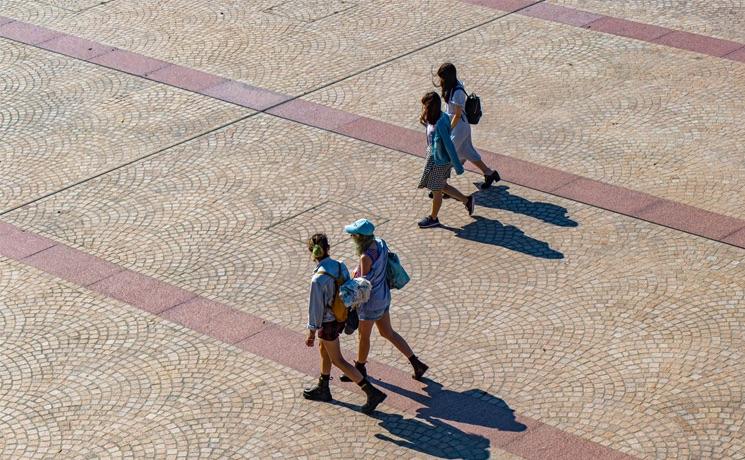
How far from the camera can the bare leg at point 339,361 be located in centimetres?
935

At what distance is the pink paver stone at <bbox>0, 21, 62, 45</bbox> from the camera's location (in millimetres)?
17609

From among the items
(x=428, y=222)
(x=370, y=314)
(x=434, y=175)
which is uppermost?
(x=434, y=175)

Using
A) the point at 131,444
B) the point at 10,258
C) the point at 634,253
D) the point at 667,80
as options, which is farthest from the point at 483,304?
the point at 667,80

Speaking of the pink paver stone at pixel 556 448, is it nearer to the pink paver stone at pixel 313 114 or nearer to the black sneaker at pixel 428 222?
the black sneaker at pixel 428 222

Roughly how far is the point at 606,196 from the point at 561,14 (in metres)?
5.84

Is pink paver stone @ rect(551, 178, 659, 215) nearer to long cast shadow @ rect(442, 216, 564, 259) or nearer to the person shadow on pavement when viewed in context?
long cast shadow @ rect(442, 216, 564, 259)

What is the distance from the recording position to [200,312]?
11.0 metres

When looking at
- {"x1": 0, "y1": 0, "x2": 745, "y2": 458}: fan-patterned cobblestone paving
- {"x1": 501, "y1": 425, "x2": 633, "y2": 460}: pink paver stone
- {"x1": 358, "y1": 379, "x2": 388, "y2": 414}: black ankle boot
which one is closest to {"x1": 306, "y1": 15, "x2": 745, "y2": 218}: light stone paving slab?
{"x1": 0, "y1": 0, "x2": 745, "y2": 458}: fan-patterned cobblestone paving

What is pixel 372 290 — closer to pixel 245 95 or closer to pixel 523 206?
pixel 523 206

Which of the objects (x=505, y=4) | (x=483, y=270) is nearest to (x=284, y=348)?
(x=483, y=270)

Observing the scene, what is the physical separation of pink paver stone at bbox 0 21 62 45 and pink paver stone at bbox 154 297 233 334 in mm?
7775

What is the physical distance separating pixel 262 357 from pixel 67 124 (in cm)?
591

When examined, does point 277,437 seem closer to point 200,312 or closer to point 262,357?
point 262,357

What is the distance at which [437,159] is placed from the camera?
12102 mm
